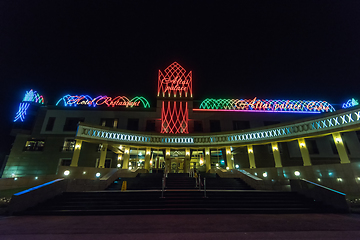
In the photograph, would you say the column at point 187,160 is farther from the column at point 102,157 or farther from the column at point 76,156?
the column at point 76,156

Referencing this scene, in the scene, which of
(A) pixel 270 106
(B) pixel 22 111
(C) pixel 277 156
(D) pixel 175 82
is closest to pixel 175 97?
(D) pixel 175 82

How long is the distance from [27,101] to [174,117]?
22914mm

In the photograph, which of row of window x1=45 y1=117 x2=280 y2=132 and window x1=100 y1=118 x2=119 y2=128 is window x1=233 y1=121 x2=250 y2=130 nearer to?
row of window x1=45 y1=117 x2=280 y2=132

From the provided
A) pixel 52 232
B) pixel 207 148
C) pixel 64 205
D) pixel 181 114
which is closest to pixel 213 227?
pixel 52 232

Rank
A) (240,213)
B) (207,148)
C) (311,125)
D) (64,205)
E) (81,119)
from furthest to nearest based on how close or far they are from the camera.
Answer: (81,119) → (207,148) → (311,125) → (64,205) → (240,213)

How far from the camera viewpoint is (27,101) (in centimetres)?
2403

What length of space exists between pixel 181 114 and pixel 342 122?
60.4 feet

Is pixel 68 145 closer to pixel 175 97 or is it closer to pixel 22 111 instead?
pixel 22 111

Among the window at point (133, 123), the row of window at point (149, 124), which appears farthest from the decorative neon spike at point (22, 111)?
the window at point (133, 123)

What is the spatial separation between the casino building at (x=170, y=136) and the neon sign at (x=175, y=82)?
171 millimetres

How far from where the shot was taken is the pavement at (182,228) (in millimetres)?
4914

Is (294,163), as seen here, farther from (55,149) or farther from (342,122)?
(55,149)

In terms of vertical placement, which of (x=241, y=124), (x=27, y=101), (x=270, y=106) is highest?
(x=270, y=106)

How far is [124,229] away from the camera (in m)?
5.55
